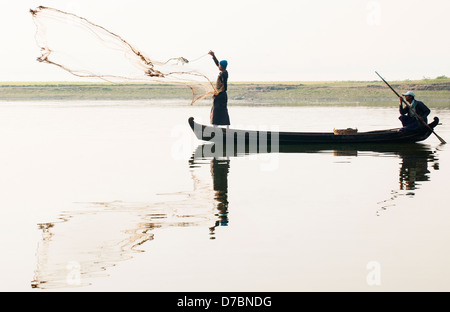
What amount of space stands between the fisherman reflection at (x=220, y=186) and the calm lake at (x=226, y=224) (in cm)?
3

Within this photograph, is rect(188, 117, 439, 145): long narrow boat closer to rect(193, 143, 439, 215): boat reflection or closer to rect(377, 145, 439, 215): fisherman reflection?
rect(193, 143, 439, 215): boat reflection

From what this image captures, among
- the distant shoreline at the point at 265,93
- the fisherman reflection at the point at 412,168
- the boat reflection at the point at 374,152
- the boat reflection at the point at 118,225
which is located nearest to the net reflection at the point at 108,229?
the boat reflection at the point at 118,225

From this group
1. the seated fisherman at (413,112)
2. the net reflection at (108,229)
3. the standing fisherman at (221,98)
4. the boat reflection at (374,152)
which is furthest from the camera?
the seated fisherman at (413,112)

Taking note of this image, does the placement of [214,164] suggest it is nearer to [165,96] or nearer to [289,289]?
[289,289]

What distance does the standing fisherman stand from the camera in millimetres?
19984

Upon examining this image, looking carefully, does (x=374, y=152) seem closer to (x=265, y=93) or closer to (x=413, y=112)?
(x=413, y=112)

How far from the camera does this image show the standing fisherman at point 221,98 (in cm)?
1998

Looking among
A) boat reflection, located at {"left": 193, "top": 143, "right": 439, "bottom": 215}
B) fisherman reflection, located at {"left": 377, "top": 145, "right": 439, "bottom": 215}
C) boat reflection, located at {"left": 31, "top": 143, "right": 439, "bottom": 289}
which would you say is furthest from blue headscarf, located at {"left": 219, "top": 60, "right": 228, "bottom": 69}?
fisherman reflection, located at {"left": 377, "top": 145, "right": 439, "bottom": 215}

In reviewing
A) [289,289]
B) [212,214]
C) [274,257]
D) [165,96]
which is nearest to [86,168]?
[212,214]

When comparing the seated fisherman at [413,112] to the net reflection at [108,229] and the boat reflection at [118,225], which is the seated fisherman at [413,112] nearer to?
the boat reflection at [118,225]

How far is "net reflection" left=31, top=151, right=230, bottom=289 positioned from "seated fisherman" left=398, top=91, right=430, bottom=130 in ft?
31.7

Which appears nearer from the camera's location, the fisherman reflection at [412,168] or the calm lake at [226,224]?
the calm lake at [226,224]

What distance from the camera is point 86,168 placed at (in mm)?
17219

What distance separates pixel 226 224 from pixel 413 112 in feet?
42.8
